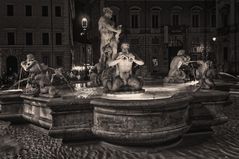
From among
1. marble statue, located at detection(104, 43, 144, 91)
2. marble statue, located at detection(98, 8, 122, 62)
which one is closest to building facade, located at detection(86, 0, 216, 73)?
marble statue, located at detection(98, 8, 122, 62)

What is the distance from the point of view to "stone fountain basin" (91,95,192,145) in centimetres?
605

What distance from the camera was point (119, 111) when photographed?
20.4 ft

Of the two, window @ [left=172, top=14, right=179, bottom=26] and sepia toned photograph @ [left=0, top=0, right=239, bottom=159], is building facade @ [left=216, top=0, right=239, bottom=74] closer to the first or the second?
window @ [left=172, top=14, right=179, bottom=26]

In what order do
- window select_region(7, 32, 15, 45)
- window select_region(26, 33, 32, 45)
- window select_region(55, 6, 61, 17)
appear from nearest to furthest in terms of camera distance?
window select_region(7, 32, 15, 45)
window select_region(26, 33, 32, 45)
window select_region(55, 6, 61, 17)

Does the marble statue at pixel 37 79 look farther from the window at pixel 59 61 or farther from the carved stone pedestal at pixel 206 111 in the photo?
the window at pixel 59 61

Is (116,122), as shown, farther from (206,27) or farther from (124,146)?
(206,27)

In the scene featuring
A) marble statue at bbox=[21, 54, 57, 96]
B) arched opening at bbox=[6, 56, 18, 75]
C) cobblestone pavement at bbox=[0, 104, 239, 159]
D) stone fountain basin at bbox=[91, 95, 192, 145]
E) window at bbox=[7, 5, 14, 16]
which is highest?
window at bbox=[7, 5, 14, 16]

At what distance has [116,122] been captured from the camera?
6.30 metres

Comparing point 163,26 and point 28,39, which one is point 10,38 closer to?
point 28,39

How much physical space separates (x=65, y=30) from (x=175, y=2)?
17852 millimetres

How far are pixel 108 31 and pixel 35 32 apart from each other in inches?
1018

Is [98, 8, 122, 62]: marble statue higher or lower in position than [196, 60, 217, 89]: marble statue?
higher

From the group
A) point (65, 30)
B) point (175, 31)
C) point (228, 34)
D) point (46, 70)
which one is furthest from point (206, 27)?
point (46, 70)

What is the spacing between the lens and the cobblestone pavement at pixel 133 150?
6004 mm
